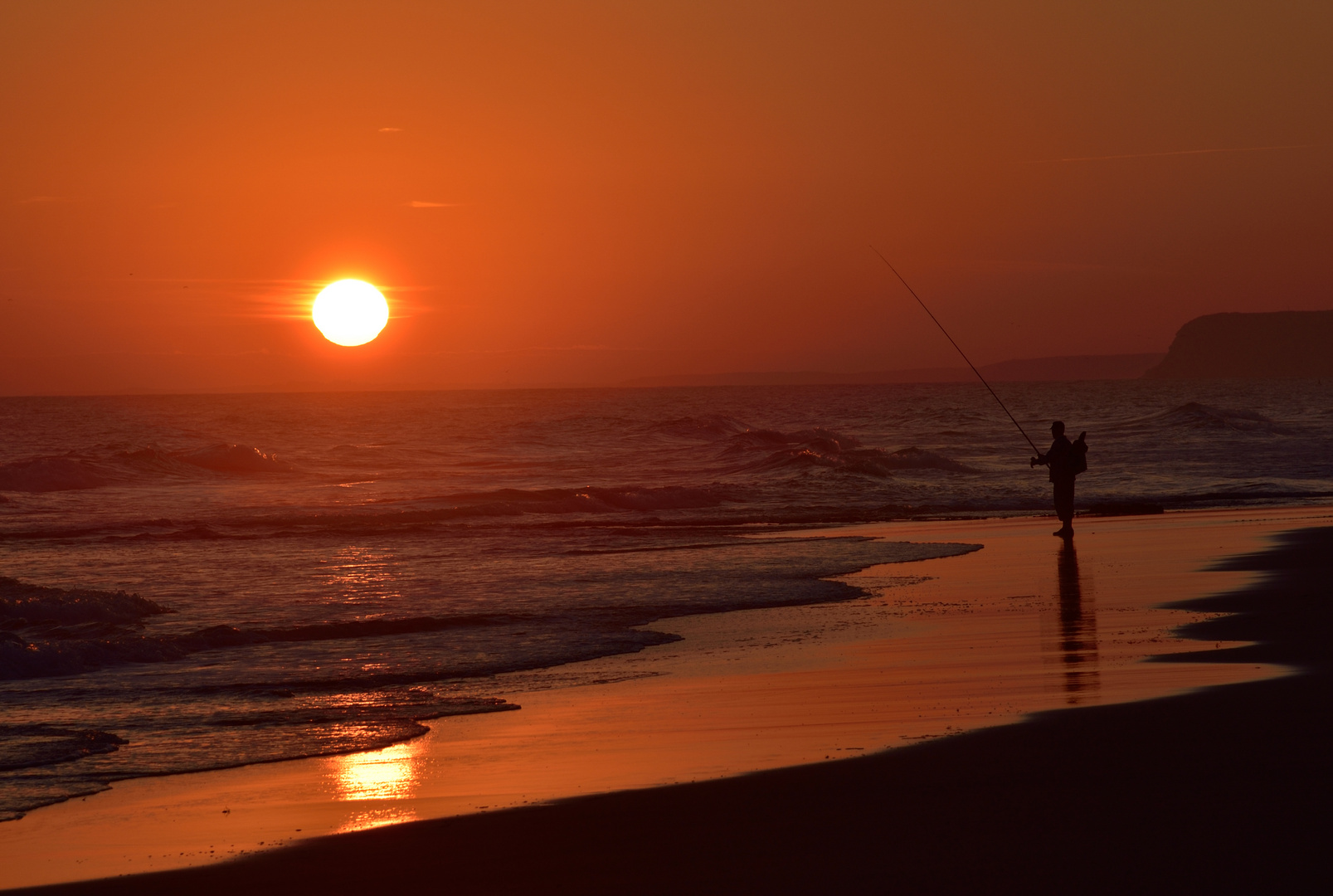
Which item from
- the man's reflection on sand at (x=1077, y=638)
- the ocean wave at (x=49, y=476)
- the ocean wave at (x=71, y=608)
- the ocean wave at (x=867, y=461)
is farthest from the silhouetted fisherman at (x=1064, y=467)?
the ocean wave at (x=49, y=476)

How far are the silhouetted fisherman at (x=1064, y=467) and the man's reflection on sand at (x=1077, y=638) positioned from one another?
2915 millimetres

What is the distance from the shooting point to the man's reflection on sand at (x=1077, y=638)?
6742mm

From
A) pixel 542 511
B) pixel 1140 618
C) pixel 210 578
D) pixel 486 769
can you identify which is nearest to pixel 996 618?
pixel 1140 618

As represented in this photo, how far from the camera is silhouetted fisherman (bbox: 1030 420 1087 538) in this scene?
15.0 m

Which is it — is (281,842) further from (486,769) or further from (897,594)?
Answer: (897,594)

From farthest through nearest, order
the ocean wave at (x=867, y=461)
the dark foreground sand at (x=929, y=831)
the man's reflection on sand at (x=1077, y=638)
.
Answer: the ocean wave at (x=867, y=461) → the man's reflection on sand at (x=1077, y=638) → the dark foreground sand at (x=929, y=831)

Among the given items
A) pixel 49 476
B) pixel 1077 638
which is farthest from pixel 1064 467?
pixel 49 476

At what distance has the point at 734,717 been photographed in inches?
252

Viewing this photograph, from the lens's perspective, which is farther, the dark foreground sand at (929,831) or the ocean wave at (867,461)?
the ocean wave at (867,461)

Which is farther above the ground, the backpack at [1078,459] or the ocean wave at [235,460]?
the ocean wave at [235,460]

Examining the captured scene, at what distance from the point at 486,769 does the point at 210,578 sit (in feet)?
31.2

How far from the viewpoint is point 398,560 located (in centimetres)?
1580

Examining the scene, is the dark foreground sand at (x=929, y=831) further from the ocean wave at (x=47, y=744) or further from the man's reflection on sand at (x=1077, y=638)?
the ocean wave at (x=47, y=744)

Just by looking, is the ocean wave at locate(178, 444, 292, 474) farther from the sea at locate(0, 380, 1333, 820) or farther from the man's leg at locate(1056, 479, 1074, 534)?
the man's leg at locate(1056, 479, 1074, 534)
